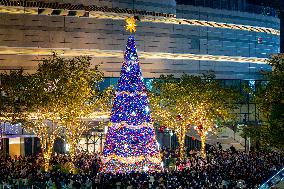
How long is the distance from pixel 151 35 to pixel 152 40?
1.86ft

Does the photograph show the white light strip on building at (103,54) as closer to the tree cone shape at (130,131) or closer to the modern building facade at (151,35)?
the modern building facade at (151,35)

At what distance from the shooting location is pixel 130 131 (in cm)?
3142

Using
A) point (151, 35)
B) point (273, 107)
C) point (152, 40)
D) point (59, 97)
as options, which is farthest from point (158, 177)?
point (151, 35)

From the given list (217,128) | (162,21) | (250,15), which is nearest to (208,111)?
(217,128)

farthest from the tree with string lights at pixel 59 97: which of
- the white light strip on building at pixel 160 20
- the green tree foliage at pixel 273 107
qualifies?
the white light strip on building at pixel 160 20

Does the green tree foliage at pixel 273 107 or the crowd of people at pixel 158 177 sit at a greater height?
the green tree foliage at pixel 273 107

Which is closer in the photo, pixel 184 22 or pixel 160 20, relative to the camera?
pixel 160 20

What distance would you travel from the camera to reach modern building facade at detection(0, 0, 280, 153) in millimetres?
48938

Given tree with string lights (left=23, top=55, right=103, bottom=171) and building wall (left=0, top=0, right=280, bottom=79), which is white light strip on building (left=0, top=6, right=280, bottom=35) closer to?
building wall (left=0, top=0, right=280, bottom=79)

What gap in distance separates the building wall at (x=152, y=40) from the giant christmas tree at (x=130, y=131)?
20033 millimetres

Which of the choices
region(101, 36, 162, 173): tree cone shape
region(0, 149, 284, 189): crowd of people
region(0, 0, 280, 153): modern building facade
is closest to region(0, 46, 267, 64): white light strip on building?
region(0, 0, 280, 153): modern building facade

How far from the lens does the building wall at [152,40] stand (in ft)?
160

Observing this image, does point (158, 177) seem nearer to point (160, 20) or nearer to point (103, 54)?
point (103, 54)

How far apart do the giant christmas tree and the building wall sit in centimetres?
2003
